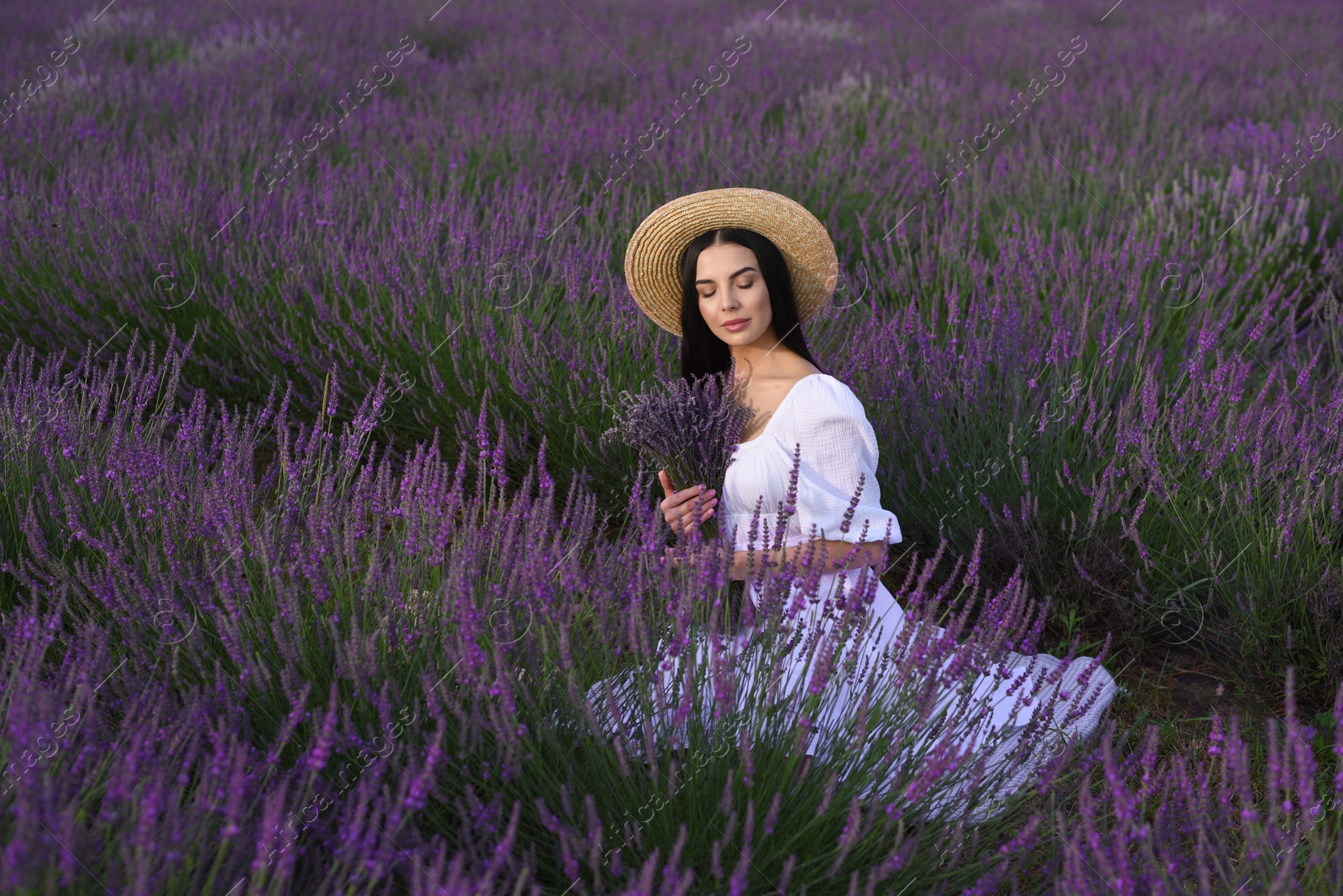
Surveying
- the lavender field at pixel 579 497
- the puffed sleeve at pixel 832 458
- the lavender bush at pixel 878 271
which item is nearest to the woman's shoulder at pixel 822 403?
the puffed sleeve at pixel 832 458

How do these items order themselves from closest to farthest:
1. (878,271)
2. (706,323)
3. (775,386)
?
1. (775,386)
2. (706,323)
3. (878,271)

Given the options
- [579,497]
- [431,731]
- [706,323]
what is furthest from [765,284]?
[431,731]

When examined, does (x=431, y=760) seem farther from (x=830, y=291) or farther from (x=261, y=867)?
(x=830, y=291)

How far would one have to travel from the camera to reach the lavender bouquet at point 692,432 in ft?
6.61

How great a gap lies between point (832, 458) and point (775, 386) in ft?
0.74

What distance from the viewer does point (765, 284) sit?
218 cm

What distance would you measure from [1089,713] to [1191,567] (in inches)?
21.9

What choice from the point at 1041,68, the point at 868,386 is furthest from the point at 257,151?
the point at 1041,68

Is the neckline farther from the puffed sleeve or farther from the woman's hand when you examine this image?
the woman's hand

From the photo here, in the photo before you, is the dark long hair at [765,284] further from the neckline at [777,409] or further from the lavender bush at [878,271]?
the lavender bush at [878,271]

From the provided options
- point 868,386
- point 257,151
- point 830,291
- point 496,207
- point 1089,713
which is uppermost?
point 257,151

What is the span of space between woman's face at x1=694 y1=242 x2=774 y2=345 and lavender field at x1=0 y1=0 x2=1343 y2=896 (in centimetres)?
43

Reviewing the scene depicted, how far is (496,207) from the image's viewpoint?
3.90 meters

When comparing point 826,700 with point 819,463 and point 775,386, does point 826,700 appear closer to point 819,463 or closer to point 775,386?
Answer: point 819,463
